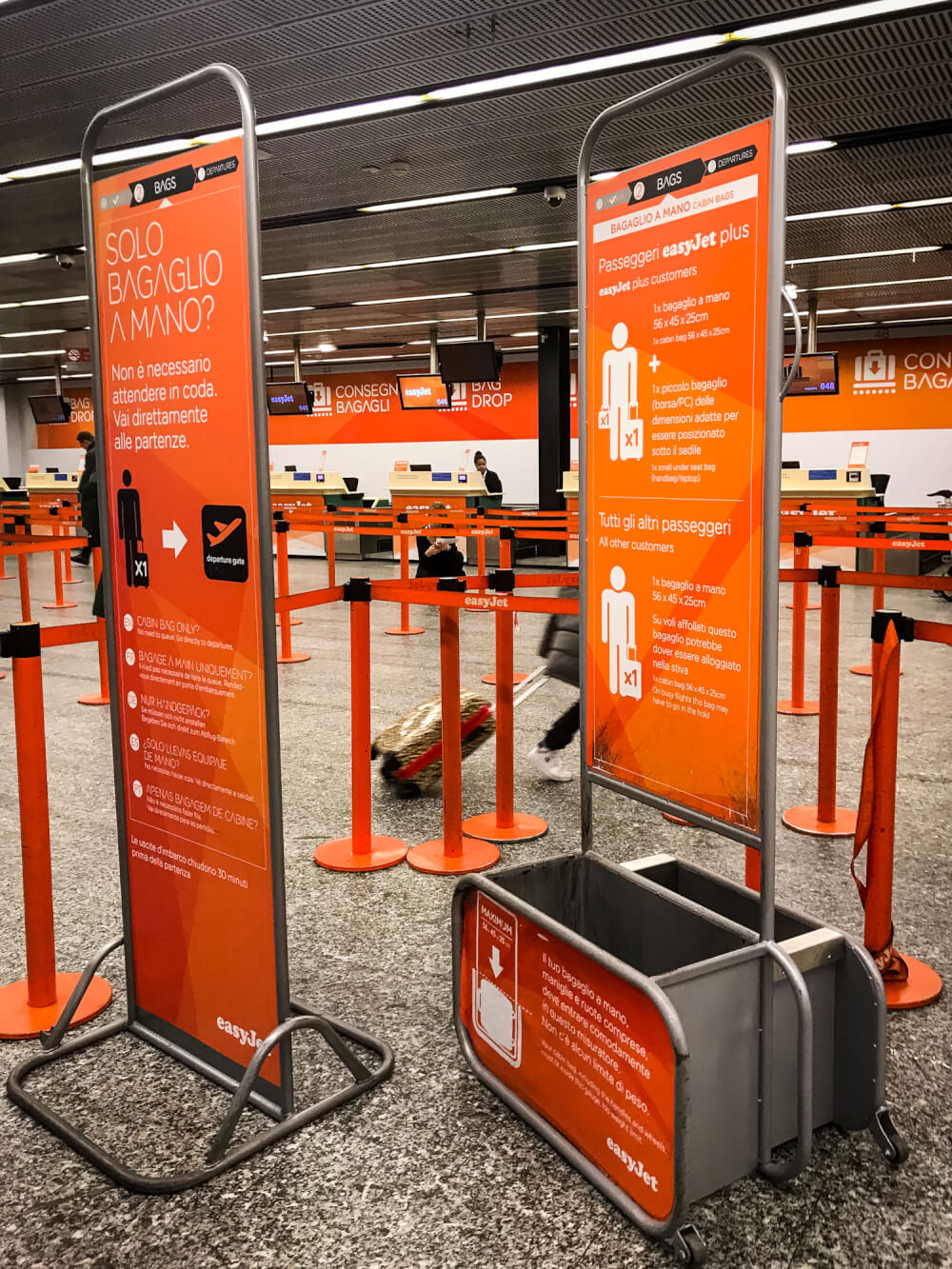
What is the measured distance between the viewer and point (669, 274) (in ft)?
6.82

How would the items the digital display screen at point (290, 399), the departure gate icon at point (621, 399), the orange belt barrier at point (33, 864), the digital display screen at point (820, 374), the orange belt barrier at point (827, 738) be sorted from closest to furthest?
the departure gate icon at point (621, 399) < the orange belt barrier at point (33, 864) < the orange belt barrier at point (827, 738) < the digital display screen at point (820, 374) < the digital display screen at point (290, 399)

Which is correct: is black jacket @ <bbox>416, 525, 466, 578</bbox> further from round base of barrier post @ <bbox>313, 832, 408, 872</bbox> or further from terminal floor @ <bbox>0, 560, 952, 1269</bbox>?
round base of barrier post @ <bbox>313, 832, 408, 872</bbox>

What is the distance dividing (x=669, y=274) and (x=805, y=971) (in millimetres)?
1413

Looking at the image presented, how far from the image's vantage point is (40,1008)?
2.75m

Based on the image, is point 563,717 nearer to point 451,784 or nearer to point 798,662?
point 451,784

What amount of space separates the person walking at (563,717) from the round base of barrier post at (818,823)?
1062mm

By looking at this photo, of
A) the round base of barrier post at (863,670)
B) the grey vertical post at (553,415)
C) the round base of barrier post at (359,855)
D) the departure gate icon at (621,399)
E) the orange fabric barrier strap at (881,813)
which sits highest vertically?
the grey vertical post at (553,415)

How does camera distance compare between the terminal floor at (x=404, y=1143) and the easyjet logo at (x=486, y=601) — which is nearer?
the terminal floor at (x=404, y=1143)

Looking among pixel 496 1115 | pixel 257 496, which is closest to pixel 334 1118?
pixel 496 1115

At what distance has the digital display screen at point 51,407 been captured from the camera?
20641mm

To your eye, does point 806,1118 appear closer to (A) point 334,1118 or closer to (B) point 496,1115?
(B) point 496,1115

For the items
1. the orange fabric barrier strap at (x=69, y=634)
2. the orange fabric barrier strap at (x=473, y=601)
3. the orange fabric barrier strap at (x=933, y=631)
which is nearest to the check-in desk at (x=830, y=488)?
the orange fabric barrier strap at (x=473, y=601)

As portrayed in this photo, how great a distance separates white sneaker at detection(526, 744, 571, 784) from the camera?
190 inches

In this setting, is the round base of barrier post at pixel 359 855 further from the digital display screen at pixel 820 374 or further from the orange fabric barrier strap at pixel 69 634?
the digital display screen at pixel 820 374
